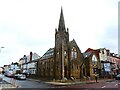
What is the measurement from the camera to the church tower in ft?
163

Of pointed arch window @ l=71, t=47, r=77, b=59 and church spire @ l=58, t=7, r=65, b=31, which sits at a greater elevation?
church spire @ l=58, t=7, r=65, b=31

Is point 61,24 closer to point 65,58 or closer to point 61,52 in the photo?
point 61,52

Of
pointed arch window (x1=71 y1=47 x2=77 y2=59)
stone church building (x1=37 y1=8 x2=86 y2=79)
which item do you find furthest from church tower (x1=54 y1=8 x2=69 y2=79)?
pointed arch window (x1=71 y1=47 x2=77 y2=59)

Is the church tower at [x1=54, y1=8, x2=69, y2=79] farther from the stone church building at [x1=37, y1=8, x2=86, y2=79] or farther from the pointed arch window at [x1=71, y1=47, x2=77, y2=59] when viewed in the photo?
the pointed arch window at [x1=71, y1=47, x2=77, y2=59]

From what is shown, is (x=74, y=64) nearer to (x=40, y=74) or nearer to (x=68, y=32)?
(x=68, y=32)

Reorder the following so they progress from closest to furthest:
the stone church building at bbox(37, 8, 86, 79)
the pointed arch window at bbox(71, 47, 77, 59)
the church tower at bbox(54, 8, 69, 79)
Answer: the church tower at bbox(54, 8, 69, 79), the stone church building at bbox(37, 8, 86, 79), the pointed arch window at bbox(71, 47, 77, 59)

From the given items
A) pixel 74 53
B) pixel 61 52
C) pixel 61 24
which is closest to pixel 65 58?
pixel 61 52

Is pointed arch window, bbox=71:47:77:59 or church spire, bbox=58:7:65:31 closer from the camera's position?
church spire, bbox=58:7:65:31

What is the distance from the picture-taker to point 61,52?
50406 millimetres

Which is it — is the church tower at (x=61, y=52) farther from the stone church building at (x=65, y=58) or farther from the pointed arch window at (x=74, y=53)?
the pointed arch window at (x=74, y=53)

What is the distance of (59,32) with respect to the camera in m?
52.8

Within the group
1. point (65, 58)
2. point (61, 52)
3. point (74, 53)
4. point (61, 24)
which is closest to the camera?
point (61, 52)

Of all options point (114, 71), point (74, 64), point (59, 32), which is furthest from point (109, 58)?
point (59, 32)

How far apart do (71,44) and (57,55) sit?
5.36 metres
